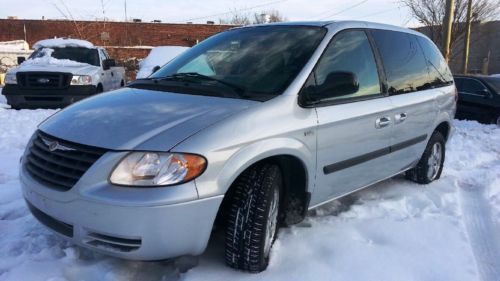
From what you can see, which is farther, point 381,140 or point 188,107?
point 381,140

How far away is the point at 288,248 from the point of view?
343 centimetres

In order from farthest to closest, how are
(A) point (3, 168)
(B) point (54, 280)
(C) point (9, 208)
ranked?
(A) point (3, 168)
(C) point (9, 208)
(B) point (54, 280)

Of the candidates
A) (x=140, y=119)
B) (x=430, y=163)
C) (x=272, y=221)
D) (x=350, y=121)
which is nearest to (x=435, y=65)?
(x=430, y=163)

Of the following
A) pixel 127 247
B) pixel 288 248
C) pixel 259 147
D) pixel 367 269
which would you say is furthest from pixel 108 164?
pixel 367 269

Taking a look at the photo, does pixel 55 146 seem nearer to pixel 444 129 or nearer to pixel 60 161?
pixel 60 161

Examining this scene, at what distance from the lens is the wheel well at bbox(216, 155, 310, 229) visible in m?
3.28

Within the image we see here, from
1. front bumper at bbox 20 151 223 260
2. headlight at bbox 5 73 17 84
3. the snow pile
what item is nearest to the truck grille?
headlight at bbox 5 73 17 84

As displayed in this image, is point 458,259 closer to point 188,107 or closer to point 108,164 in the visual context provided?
point 188,107

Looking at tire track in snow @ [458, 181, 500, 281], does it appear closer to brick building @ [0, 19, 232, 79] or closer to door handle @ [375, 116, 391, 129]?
door handle @ [375, 116, 391, 129]

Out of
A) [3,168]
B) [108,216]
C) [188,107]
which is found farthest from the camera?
[3,168]

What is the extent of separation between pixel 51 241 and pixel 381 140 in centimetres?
268

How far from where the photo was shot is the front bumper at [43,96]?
1016 cm

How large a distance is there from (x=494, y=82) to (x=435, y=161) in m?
7.73

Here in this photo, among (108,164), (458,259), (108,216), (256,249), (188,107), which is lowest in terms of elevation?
(458,259)
